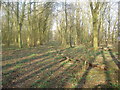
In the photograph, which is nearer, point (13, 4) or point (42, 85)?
point (42, 85)

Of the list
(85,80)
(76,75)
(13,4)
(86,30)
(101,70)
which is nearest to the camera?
(85,80)

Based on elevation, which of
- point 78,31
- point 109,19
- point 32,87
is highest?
point 109,19

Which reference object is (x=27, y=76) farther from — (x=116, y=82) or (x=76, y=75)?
(x=116, y=82)

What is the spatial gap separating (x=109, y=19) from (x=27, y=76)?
28.3 metres

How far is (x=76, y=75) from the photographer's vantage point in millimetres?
6859

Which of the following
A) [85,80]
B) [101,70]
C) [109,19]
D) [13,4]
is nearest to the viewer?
[85,80]

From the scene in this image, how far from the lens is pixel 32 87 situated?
564 centimetres

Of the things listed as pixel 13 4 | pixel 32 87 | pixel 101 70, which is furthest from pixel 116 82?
pixel 13 4

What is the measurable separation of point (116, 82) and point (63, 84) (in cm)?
253

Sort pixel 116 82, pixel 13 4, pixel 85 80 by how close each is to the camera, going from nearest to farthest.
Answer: pixel 116 82
pixel 85 80
pixel 13 4

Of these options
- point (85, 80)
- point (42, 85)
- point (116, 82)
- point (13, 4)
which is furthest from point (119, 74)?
point (13, 4)

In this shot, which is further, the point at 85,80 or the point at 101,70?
the point at 101,70

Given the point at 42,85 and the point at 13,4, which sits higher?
the point at 13,4

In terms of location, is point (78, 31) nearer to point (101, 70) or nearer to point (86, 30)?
point (86, 30)
